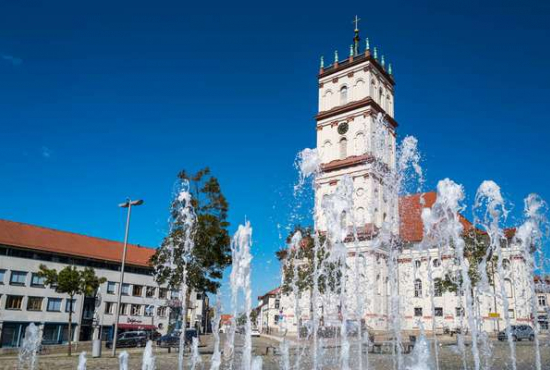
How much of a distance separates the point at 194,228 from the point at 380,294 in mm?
28795

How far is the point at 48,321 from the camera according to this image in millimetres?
46031

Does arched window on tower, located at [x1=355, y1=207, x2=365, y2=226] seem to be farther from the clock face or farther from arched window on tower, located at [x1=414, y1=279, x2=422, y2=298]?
arched window on tower, located at [x1=414, y1=279, x2=422, y2=298]

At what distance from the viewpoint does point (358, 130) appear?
4822 centimetres

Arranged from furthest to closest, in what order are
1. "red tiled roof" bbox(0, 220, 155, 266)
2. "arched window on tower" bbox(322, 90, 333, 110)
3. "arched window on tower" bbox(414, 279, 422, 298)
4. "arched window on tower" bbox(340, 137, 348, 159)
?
"arched window on tower" bbox(322, 90, 333, 110)
"arched window on tower" bbox(340, 137, 348, 159)
"arched window on tower" bbox(414, 279, 422, 298)
"red tiled roof" bbox(0, 220, 155, 266)

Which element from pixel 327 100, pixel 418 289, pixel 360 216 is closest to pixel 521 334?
pixel 418 289

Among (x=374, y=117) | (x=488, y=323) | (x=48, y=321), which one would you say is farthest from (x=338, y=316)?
(x=48, y=321)

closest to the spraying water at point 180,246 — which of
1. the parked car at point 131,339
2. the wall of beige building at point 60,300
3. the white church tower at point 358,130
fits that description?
the parked car at point 131,339

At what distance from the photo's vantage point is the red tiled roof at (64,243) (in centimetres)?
4584

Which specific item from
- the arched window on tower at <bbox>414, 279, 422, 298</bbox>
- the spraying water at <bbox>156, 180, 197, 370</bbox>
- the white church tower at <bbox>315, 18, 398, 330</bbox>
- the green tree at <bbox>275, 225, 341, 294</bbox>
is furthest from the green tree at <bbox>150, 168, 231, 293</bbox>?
the arched window on tower at <bbox>414, 279, 422, 298</bbox>

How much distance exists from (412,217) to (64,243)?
36903 mm

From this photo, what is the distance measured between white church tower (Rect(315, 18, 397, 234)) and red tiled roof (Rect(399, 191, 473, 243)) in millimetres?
2956

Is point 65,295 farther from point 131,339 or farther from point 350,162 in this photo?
point 350,162

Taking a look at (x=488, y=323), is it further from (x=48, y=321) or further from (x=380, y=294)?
(x=48, y=321)

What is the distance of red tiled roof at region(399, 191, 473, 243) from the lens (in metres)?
50.3
